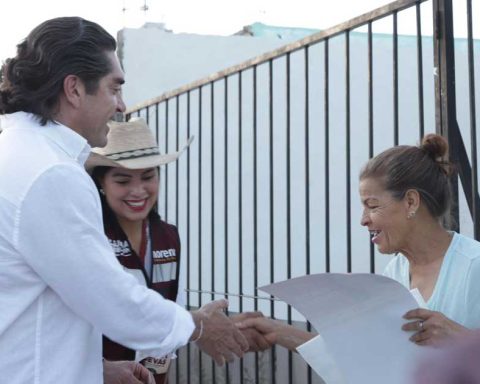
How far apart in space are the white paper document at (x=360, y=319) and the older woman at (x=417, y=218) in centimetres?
33

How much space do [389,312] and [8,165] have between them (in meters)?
1.04

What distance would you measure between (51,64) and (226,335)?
95 cm

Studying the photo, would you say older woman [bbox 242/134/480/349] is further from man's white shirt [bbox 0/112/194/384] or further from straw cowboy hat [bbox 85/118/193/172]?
straw cowboy hat [bbox 85/118/193/172]

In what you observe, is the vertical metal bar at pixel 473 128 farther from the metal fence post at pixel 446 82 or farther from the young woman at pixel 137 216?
the young woman at pixel 137 216

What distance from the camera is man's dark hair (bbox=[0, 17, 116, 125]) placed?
2217 mm

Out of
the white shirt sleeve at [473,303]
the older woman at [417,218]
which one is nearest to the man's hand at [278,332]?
the older woman at [417,218]

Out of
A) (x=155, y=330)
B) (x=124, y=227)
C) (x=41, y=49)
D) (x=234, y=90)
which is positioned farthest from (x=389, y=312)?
(x=234, y=90)

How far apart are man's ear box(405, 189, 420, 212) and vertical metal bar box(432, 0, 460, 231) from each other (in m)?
0.73

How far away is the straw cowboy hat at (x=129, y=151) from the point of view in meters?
3.38

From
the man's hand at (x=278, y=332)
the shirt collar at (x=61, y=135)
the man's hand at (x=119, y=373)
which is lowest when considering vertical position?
the man's hand at (x=119, y=373)

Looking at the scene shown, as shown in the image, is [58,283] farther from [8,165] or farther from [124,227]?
[124,227]

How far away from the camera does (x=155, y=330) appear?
6.70 feet

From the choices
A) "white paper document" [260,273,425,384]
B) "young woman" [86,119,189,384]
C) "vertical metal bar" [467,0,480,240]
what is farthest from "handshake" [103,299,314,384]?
"vertical metal bar" [467,0,480,240]

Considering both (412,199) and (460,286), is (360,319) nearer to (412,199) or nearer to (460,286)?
(460,286)
